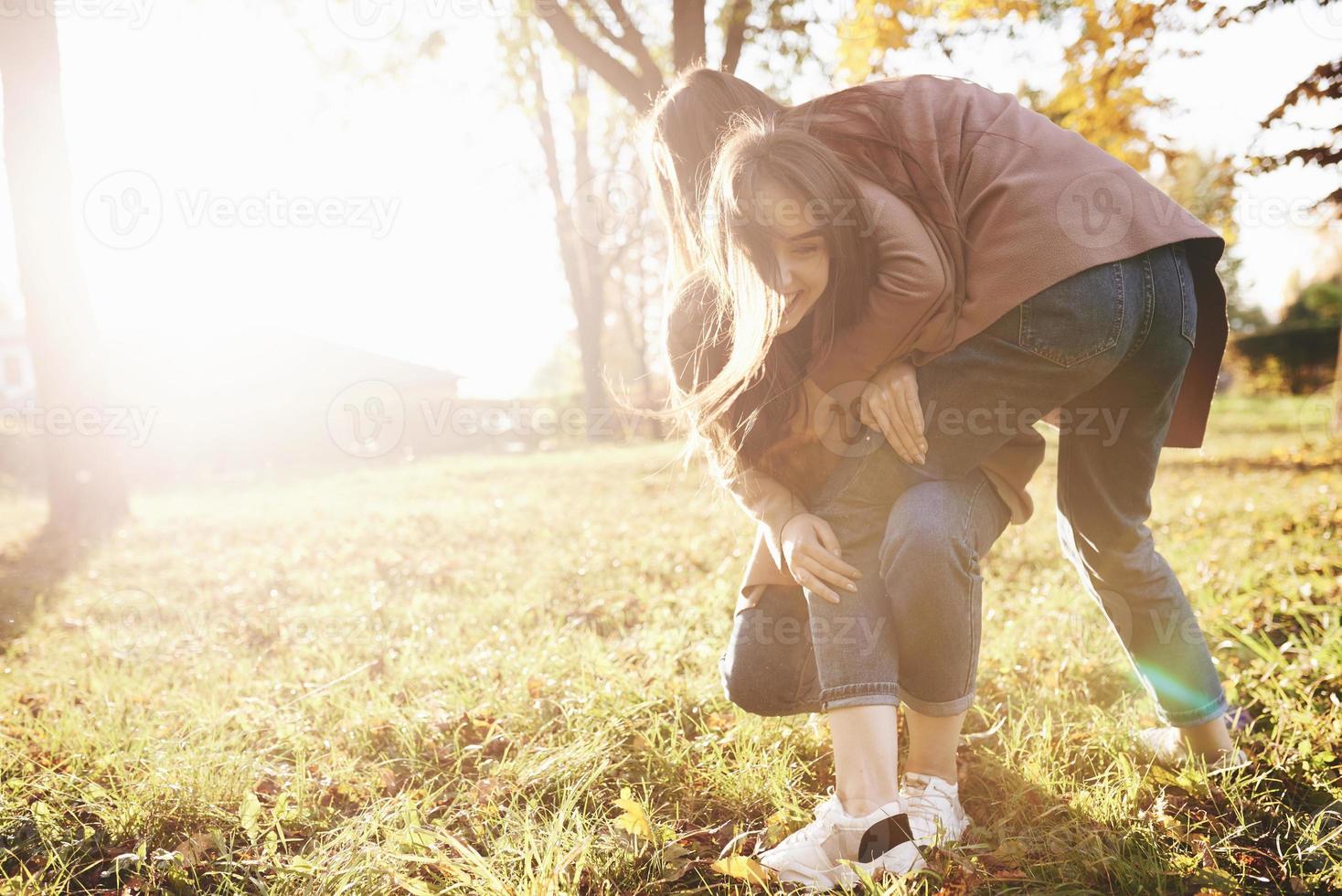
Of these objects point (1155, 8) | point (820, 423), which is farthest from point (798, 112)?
point (1155, 8)

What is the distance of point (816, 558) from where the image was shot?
5.47 feet

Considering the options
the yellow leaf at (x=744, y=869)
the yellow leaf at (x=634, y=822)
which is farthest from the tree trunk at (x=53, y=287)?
the yellow leaf at (x=744, y=869)

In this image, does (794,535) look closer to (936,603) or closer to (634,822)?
(936,603)

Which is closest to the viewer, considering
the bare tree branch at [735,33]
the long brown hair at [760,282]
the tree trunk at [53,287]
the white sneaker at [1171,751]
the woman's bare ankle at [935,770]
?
the long brown hair at [760,282]

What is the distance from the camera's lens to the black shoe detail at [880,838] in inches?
59.9

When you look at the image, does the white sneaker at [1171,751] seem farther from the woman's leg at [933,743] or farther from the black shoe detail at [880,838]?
the black shoe detail at [880,838]

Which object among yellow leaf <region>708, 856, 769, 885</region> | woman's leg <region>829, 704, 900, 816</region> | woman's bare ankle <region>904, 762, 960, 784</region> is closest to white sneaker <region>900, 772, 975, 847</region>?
woman's bare ankle <region>904, 762, 960, 784</region>

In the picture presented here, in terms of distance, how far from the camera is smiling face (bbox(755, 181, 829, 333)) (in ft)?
5.30

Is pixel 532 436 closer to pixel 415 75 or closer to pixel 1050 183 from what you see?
pixel 415 75

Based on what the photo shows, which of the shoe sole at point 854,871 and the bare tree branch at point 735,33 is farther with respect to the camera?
the bare tree branch at point 735,33

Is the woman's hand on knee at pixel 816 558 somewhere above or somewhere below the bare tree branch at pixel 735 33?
below

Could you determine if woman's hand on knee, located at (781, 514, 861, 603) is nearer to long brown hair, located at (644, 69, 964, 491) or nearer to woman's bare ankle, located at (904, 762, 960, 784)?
long brown hair, located at (644, 69, 964, 491)

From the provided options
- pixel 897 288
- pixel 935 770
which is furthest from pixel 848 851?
pixel 897 288

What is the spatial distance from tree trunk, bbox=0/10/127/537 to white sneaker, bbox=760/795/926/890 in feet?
23.0
